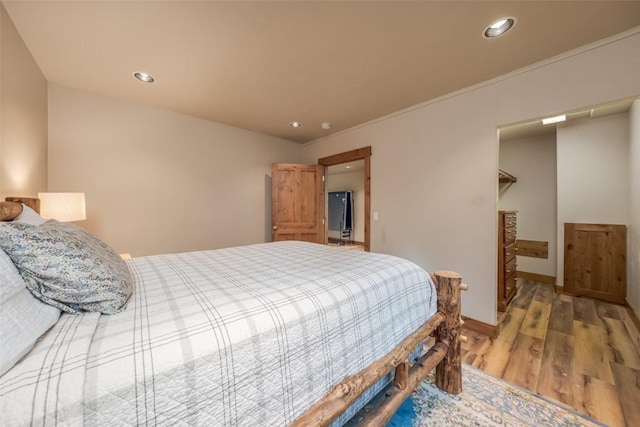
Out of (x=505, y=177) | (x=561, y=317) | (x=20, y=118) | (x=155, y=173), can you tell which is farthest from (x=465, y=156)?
(x=20, y=118)

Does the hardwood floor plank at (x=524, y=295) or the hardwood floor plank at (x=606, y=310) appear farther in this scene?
the hardwood floor plank at (x=524, y=295)

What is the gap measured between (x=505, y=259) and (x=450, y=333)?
182 cm

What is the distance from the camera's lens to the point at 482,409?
4.72ft

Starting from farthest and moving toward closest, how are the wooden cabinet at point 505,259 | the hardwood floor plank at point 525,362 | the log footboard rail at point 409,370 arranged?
the wooden cabinet at point 505,259 → the hardwood floor plank at point 525,362 → the log footboard rail at point 409,370

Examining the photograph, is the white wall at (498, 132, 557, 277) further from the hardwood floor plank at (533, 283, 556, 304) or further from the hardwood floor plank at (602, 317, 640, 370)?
the hardwood floor plank at (602, 317, 640, 370)

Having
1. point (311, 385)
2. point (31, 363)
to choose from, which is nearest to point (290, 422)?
point (311, 385)

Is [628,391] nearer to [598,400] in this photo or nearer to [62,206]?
[598,400]

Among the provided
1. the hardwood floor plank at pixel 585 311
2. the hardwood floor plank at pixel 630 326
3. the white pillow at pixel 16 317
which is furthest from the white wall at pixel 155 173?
the hardwood floor plank at pixel 630 326

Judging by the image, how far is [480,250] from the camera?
235 centimetres

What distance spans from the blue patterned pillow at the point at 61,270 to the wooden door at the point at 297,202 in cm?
302

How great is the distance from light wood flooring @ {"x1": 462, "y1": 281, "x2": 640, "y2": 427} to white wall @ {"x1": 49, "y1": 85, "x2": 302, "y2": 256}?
132 inches

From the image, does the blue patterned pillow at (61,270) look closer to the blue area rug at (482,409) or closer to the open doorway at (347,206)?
the blue area rug at (482,409)

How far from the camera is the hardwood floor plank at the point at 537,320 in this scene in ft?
7.52

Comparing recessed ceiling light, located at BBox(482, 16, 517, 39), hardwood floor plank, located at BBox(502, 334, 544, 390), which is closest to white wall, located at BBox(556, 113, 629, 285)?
hardwood floor plank, located at BBox(502, 334, 544, 390)
